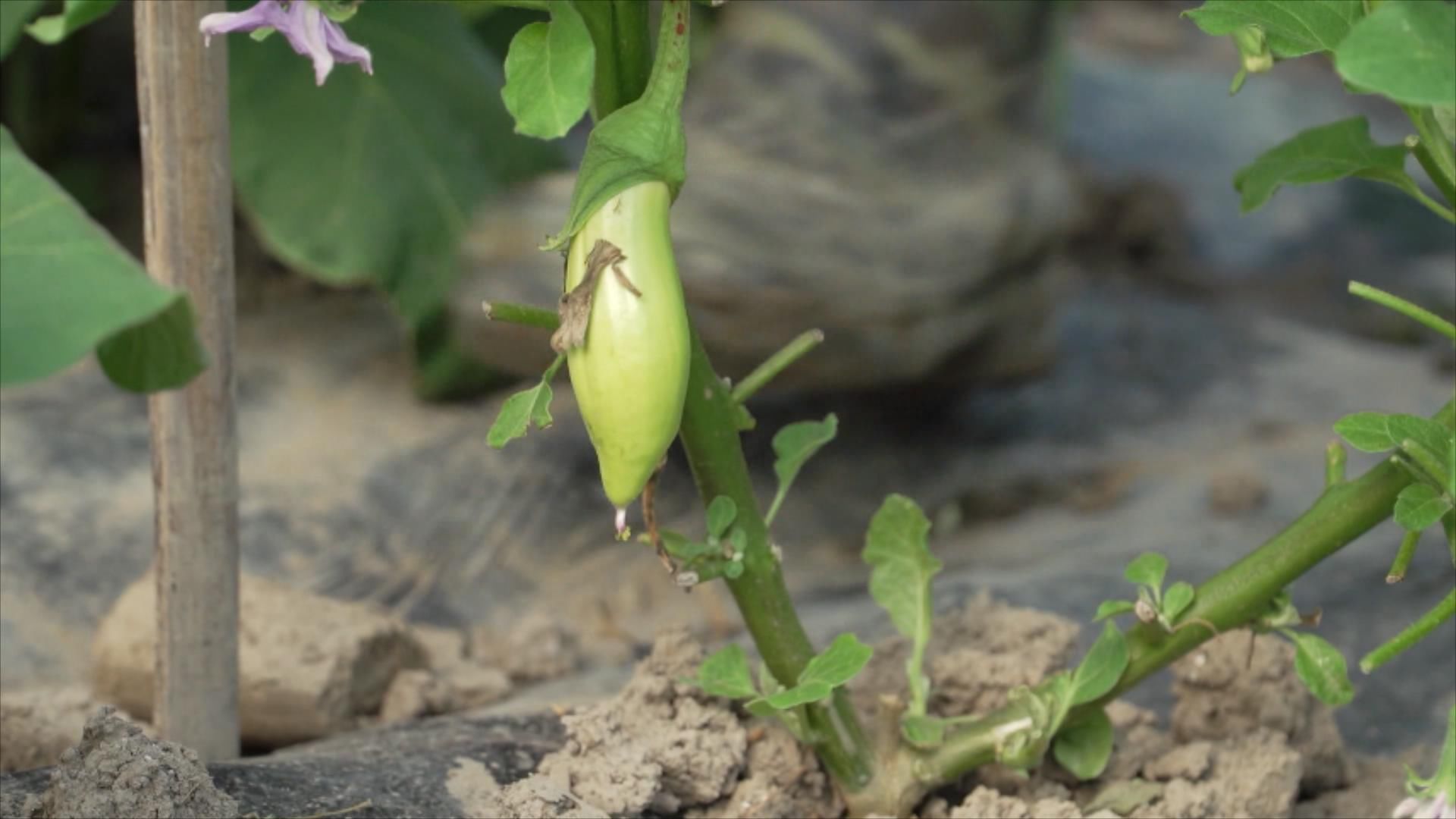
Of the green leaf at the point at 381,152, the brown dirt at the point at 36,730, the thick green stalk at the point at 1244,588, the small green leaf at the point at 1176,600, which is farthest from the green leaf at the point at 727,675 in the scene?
the green leaf at the point at 381,152

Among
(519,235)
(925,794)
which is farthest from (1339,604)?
(519,235)

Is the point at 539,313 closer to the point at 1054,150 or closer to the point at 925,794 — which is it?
the point at 925,794

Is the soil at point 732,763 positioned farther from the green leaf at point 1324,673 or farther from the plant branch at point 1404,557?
the plant branch at point 1404,557

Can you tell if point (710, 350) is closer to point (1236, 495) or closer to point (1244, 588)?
point (1236, 495)

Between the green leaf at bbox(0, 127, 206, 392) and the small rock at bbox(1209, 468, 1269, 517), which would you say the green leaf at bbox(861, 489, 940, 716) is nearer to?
the green leaf at bbox(0, 127, 206, 392)

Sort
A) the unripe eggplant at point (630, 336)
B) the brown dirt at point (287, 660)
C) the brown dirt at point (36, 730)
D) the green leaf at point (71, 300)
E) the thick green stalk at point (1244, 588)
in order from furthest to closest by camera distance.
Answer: the brown dirt at point (287, 660)
the brown dirt at point (36, 730)
the thick green stalk at point (1244, 588)
the unripe eggplant at point (630, 336)
the green leaf at point (71, 300)

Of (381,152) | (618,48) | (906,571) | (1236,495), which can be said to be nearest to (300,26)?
(618,48)
